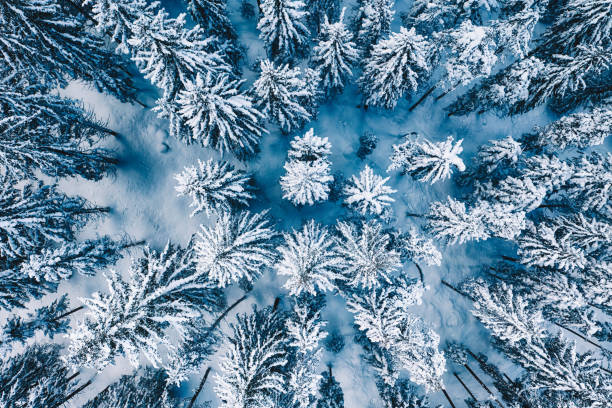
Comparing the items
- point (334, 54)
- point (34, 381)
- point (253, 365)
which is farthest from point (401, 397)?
point (34, 381)

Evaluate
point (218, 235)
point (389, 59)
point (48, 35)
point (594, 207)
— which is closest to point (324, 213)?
point (218, 235)

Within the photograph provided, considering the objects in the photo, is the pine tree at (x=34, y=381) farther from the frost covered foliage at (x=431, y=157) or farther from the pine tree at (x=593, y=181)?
the pine tree at (x=593, y=181)

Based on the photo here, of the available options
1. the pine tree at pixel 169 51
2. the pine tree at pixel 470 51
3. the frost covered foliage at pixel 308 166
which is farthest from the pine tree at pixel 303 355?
the pine tree at pixel 470 51

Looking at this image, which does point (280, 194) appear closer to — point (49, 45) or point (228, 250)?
point (228, 250)

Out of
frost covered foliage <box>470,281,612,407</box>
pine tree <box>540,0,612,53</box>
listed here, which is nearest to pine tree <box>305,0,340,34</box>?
pine tree <box>540,0,612,53</box>

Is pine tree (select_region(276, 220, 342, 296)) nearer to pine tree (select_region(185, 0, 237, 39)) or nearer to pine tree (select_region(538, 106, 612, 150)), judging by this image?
pine tree (select_region(185, 0, 237, 39))

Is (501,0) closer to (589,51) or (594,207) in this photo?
(589,51)
